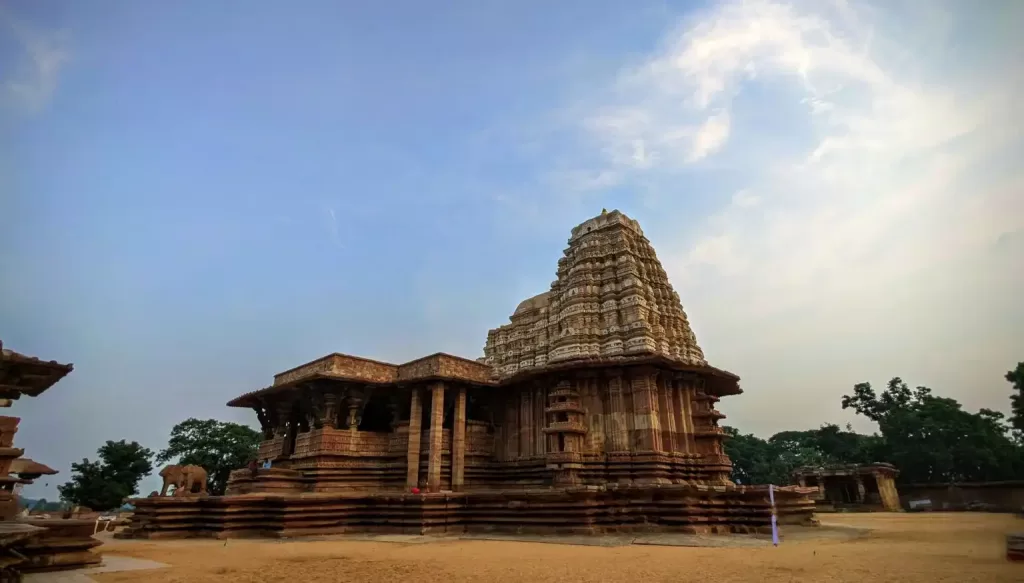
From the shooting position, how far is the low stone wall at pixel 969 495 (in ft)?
96.2

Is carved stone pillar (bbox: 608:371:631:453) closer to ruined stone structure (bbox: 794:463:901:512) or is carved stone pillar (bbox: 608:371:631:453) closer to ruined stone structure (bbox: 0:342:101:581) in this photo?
ruined stone structure (bbox: 0:342:101:581)

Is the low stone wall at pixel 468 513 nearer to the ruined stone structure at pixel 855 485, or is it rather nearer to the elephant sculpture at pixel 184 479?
the elephant sculpture at pixel 184 479

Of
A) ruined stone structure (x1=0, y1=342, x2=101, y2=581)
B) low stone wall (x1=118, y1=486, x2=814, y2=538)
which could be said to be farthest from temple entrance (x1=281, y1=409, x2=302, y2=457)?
ruined stone structure (x1=0, y1=342, x2=101, y2=581)

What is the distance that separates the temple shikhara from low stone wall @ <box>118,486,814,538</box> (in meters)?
0.04

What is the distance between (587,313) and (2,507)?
51.1ft

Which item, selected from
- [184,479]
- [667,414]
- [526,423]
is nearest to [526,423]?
[526,423]

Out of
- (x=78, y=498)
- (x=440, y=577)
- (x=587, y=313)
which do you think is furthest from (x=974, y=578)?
(x=78, y=498)

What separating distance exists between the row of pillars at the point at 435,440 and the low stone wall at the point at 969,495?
28.1m

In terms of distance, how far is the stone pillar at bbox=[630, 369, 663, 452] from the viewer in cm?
1620

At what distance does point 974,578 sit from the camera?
6180mm

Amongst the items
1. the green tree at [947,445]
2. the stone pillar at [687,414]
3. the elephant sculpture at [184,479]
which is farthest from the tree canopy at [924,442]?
the elephant sculpture at [184,479]

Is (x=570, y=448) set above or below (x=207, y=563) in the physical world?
above

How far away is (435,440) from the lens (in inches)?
693

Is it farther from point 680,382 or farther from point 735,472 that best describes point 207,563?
point 735,472
